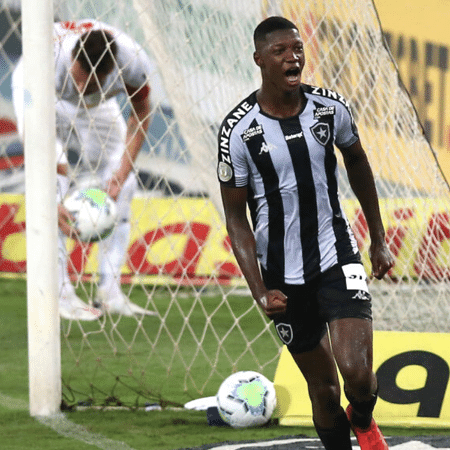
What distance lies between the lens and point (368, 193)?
2.75 metres

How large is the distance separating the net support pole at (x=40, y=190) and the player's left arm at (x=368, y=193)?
4.84 ft

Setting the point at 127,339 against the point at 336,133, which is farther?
the point at 127,339

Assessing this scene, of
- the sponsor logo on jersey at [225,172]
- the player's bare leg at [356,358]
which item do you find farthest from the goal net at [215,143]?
the sponsor logo on jersey at [225,172]

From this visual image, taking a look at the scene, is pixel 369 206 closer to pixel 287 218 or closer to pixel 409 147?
pixel 287 218

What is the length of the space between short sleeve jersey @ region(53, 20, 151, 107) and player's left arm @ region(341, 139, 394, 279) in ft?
5.90

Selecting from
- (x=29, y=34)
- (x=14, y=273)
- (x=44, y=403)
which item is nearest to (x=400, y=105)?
(x=29, y=34)

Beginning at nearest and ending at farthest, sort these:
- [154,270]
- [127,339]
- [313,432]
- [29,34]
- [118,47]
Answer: [313,432], [29,34], [118,47], [127,339], [154,270]

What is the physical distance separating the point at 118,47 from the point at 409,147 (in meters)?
1.54

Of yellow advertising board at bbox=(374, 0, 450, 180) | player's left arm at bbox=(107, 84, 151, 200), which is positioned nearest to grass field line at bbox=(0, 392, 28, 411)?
player's left arm at bbox=(107, 84, 151, 200)

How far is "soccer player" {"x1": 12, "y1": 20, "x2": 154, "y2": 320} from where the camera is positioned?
4391mm

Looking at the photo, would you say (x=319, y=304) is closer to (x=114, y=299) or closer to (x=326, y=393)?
(x=326, y=393)

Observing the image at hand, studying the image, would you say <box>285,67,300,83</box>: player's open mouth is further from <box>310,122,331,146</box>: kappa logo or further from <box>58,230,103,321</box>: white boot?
<box>58,230,103,321</box>: white boot

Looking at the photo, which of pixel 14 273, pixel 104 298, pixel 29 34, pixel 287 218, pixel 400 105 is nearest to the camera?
pixel 287 218

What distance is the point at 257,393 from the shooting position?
3570mm
